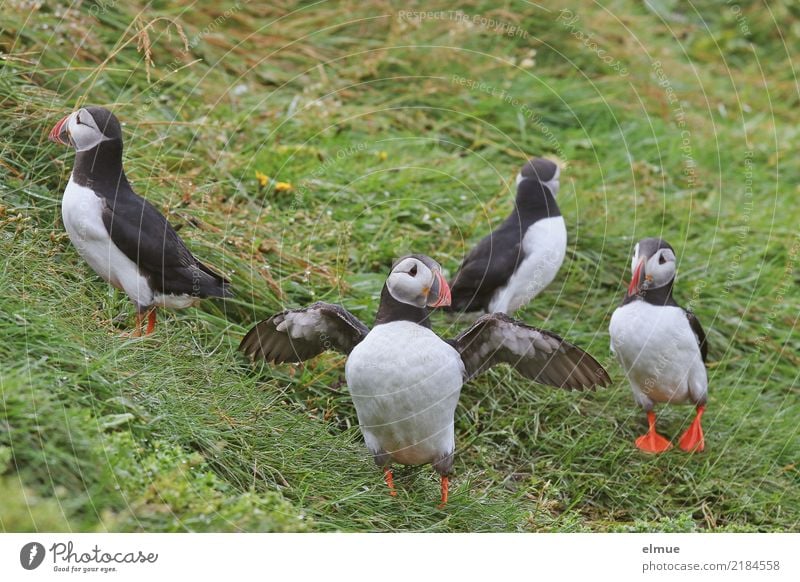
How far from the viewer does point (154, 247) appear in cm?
465

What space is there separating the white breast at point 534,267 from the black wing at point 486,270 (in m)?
0.04

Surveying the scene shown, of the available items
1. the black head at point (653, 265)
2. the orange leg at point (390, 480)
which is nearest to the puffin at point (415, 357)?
the orange leg at point (390, 480)

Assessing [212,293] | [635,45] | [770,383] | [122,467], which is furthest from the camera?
[635,45]

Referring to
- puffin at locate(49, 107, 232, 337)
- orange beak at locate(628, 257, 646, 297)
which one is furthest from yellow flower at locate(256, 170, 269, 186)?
orange beak at locate(628, 257, 646, 297)

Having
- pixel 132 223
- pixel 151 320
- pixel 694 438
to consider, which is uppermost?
pixel 132 223

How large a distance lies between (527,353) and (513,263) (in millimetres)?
1353

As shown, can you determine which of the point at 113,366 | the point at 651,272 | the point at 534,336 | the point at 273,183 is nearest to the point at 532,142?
the point at 273,183

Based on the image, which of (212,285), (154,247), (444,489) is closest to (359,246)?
(212,285)

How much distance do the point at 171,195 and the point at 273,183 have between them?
919mm

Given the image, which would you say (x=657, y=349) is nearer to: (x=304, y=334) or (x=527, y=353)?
(x=527, y=353)

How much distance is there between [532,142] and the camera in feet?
25.7

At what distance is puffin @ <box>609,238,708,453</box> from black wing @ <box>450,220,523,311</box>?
758mm

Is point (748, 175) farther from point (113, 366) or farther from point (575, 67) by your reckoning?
point (113, 366)

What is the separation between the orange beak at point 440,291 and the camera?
4.19 meters
